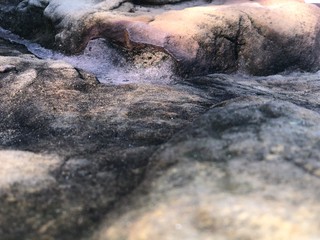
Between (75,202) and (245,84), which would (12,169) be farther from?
(245,84)

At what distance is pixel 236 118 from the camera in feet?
5.74

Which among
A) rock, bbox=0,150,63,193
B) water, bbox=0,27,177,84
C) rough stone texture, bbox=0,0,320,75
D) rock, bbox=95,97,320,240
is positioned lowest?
water, bbox=0,27,177,84

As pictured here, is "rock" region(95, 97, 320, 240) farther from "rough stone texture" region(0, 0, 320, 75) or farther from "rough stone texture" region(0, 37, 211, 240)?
"rough stone texture" region(0, 0, 320, 75)

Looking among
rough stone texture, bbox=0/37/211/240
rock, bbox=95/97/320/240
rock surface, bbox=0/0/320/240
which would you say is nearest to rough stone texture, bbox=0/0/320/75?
rock surface, bbox=0/0/320/240

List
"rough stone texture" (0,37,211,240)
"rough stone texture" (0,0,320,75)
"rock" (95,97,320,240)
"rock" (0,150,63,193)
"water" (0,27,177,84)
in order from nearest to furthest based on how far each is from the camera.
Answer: "rock" (95,97,320,240)
"rough stone texture" (0,37,211,240)
"rock" (0,150,63,193)
"water" (0,27,177,84)
"rough stone texture" (0,0,320,75)

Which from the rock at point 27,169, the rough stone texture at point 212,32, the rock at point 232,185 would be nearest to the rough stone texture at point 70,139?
the rock at point 27,169

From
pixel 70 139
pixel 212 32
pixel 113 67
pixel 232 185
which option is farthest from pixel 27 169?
pixel 212 32

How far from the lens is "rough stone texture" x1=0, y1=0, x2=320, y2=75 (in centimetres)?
334

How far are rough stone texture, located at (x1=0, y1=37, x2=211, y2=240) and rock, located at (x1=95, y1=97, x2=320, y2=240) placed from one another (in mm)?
139

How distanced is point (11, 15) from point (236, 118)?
3.90m

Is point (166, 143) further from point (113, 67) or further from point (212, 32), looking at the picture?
point (212, 32)

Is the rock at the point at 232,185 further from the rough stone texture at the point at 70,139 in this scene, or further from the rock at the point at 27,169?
the rock at the point at 27,169

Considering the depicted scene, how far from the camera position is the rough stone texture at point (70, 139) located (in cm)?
136

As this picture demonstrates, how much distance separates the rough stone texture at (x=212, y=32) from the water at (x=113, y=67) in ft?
0.28
